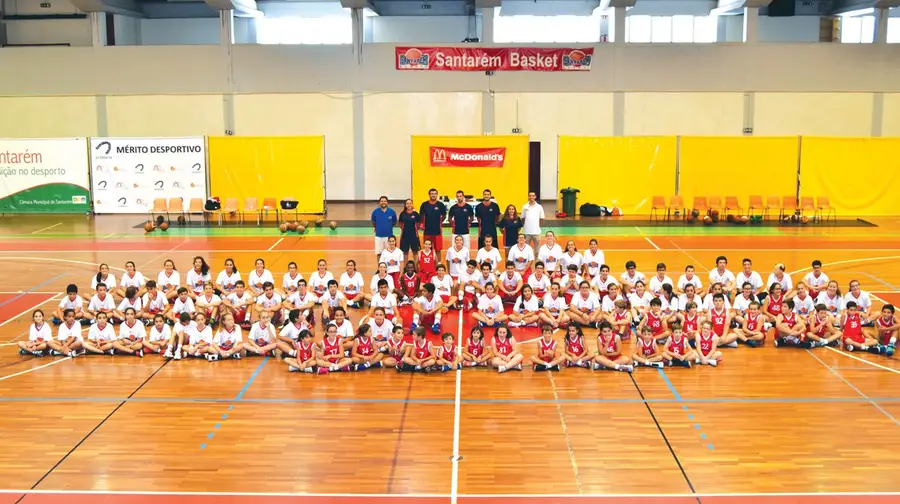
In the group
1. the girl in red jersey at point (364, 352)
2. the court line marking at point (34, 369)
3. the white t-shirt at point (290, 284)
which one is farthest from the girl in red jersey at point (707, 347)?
the court line marking at point (34, 369)

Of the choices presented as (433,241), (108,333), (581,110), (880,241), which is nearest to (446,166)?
(581,110)

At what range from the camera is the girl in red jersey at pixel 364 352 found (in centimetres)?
1516

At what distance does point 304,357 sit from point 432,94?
73.7 feet

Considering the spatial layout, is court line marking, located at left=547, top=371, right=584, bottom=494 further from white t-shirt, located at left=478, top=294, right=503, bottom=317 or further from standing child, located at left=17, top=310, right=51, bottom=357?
standing child, located at left=17, top=310, right=51, bottom=357

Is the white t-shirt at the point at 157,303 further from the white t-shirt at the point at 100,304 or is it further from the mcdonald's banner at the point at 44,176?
the mcdonald's banner at the point at 44,176

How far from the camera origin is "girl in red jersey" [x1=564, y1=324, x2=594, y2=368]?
15250 millimetres

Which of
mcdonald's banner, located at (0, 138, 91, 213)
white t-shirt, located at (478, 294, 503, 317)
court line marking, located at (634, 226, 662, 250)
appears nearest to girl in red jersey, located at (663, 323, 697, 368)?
white t-shirt, located at (478, 294, 503, 317)

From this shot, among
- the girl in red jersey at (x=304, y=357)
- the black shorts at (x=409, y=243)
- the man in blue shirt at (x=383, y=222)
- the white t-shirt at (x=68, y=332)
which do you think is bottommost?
the girl in red jersey at (x=304, y=357)

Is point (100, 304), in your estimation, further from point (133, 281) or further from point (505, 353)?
point (505, 353)

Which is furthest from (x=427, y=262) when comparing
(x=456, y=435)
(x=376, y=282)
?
(x=456, y=435)

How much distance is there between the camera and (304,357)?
15.2m

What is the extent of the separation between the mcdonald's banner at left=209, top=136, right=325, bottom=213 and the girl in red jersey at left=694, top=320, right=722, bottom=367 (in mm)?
18806

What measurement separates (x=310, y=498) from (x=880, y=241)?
22.6 metres

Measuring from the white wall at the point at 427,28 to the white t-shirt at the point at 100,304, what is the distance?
22013mm
